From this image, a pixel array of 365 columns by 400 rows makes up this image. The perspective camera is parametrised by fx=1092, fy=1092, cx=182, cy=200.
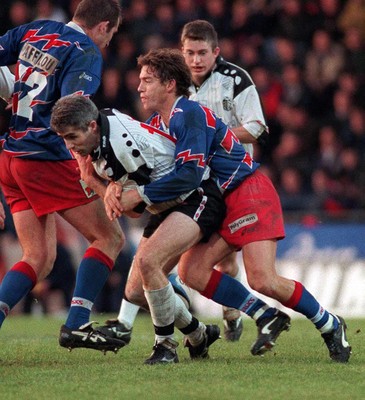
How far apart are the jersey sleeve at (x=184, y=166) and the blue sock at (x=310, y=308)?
100 cm

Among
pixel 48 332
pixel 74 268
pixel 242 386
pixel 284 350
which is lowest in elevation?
pixel 74 268

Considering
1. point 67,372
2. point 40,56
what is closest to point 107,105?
point 40,56

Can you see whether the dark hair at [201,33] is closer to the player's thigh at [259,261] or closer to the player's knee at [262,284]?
the player's thigh at [259,261]

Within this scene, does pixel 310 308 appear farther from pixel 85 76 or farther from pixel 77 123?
pixel 85 76

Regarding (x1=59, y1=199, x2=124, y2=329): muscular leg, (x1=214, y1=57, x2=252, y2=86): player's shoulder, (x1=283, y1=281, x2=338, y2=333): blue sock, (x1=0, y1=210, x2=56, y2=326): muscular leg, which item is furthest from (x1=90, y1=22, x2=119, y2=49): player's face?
(x1=283, y1=281, x2=338, y2=333): blue sock

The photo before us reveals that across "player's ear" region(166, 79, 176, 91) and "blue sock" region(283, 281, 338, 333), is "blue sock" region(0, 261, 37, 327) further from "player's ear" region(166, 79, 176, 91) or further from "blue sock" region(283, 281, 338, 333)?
"blue sock" region(283, 281, 338, 333)

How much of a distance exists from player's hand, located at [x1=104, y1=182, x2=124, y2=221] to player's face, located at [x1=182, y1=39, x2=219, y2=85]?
2113mm

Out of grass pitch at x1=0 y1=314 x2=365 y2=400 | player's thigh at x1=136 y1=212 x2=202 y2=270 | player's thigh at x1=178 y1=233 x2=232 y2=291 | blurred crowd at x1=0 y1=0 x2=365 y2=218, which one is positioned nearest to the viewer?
grass pitch at x1=0 y1=314 x2=365 y2=400

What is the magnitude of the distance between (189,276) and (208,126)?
40.0 inches

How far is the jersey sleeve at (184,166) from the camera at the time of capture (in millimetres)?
6809

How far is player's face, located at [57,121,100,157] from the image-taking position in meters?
6.66

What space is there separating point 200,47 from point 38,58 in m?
1.68

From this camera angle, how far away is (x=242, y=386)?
6.09 m

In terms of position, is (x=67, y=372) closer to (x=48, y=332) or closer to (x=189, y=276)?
(x=189, y=276)
